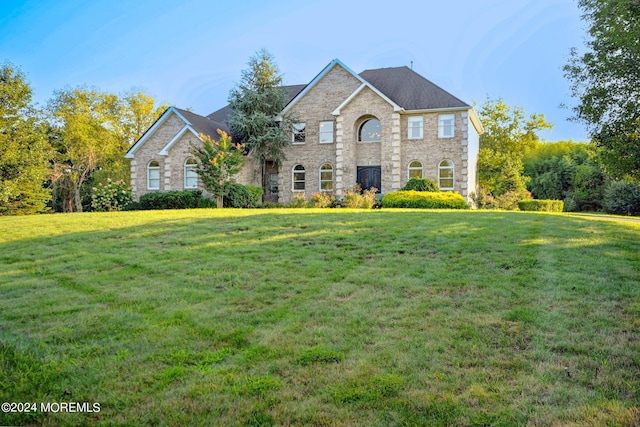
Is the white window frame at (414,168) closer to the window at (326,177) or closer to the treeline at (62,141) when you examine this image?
the window at (326,177)

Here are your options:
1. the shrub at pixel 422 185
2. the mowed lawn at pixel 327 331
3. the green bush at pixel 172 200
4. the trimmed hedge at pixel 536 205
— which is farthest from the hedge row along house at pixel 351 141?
the mowed lawn at pixel 327 331

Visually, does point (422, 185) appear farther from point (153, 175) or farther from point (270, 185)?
point (153, 175)

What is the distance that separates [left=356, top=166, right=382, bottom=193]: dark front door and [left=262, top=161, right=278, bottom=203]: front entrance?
614 centimetres

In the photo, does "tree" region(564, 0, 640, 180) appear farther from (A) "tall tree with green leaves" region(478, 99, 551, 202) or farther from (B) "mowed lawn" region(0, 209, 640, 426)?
(A) "tall tree with green leaves" region(478, 99, 551, 202)

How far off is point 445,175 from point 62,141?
110 ft

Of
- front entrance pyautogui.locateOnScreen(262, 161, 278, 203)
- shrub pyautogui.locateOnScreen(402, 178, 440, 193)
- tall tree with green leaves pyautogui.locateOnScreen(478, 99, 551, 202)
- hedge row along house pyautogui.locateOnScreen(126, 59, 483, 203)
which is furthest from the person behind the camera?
tall tree with green leaves pyautogui.locateOnScreen(478, 99, 551, 202)

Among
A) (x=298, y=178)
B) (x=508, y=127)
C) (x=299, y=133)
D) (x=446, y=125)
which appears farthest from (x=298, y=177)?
(x=508, y=127)

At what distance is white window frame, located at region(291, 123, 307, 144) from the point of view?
95.3ft

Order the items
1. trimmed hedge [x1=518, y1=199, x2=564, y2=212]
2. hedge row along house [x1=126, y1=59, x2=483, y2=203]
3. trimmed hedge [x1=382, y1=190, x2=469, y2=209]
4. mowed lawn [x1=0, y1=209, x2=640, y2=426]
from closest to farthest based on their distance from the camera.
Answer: mowed lawn [x1=0, y1=209, x2=640, y2=426] → trimmed hedge [x1=382, y1=190, x2=469, y2=209] → trimmed hedge [x1=518, y1=199, x2=564, y2=212] → hedge row along house [x1=126, y1=59, x2=483, y2=203]

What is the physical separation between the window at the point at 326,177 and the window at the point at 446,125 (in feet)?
23.8

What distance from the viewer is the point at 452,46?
1303 inches

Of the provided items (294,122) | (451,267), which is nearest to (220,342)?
(451,267)

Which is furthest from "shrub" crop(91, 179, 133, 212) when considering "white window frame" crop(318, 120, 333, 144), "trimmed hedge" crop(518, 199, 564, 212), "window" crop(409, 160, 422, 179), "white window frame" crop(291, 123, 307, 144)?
"trimmed hedge" crop(518, 199, 564, 212)

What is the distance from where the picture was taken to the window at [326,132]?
28.5 meters
